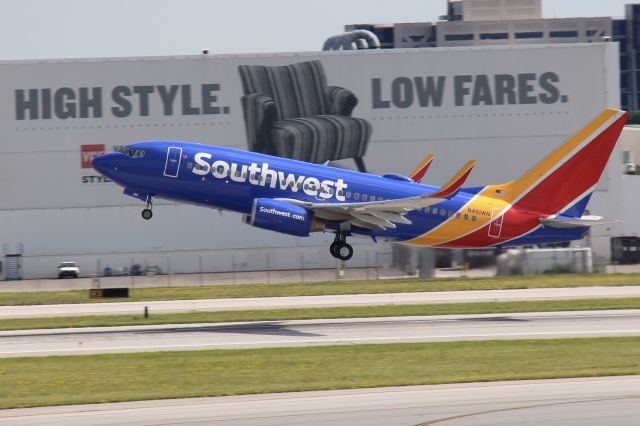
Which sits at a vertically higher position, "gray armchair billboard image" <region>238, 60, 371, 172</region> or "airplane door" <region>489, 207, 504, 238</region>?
"gray armchair billboard image" <region>238, 60, 371, 172</region>

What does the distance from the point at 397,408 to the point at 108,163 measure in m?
25.3

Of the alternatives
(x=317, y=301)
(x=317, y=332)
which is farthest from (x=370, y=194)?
(x=317, y=332)

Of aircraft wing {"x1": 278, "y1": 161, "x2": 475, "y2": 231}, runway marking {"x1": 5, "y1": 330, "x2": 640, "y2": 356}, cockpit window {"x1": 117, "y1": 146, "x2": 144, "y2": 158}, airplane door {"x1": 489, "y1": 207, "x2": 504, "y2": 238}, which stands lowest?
runway marking {"x1": 5, "y1": 330, "x2": 640, "y2": 356}

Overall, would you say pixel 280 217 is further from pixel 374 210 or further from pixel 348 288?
pixel 348 288

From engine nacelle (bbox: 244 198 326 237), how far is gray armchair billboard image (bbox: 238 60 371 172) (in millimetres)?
40380

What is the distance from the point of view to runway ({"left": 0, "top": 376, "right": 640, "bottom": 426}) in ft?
71.5

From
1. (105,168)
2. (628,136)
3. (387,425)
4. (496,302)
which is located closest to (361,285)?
(496,302)

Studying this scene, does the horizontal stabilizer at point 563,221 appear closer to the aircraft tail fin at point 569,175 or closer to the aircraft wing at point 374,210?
the aircraft tail fin at point 569,175

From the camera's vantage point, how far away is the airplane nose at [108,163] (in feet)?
147

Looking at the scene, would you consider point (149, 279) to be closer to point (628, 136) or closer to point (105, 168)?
point (105, 168)

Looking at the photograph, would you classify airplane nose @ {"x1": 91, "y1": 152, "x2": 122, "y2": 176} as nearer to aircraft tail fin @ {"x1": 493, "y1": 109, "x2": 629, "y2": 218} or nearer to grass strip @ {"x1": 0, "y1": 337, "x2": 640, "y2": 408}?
grass strip @ {"x1": 0, "y1": 337, "x2": 640, "y2": 408}

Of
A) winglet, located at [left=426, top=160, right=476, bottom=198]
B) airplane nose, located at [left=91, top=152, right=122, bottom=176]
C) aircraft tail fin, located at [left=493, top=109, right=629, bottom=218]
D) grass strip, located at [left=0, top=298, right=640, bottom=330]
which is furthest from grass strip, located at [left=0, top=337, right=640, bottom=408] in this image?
aircraft tail fin, located at [left=493, top=109, right=629, bottom=218]

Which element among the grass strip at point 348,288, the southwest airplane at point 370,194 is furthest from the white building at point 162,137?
the southwest airplane at point 370,194

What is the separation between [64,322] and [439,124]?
165 ft
